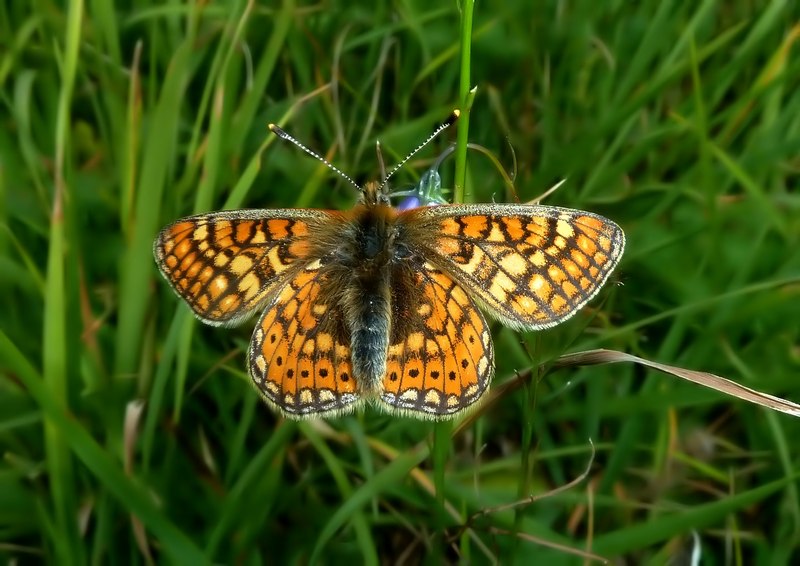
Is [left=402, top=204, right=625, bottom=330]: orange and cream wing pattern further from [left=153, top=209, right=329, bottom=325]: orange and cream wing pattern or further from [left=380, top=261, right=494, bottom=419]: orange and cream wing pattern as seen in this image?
[left=153, top=209, right=329, bottom=325]: orange and cream wing pattern

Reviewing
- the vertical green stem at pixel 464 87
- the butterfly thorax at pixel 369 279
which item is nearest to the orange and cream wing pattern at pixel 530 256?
the butterfly thorax at pixel 369 279

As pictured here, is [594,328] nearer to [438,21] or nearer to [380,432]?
[380,432]

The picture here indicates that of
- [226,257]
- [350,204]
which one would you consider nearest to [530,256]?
[226,257]

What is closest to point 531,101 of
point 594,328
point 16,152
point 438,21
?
point 438,21

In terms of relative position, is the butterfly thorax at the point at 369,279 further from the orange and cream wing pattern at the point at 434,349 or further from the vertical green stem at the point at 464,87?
the vertical green stem at the point at 464,87

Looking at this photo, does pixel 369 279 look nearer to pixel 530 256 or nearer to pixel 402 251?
pixel 402 251

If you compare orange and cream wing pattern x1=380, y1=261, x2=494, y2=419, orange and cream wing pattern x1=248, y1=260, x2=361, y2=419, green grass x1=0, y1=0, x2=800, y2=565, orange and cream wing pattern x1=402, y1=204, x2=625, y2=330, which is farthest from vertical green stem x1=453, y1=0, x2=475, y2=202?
orange and cream wing pattern x1=248, y1=260, x2=361, y2=419
